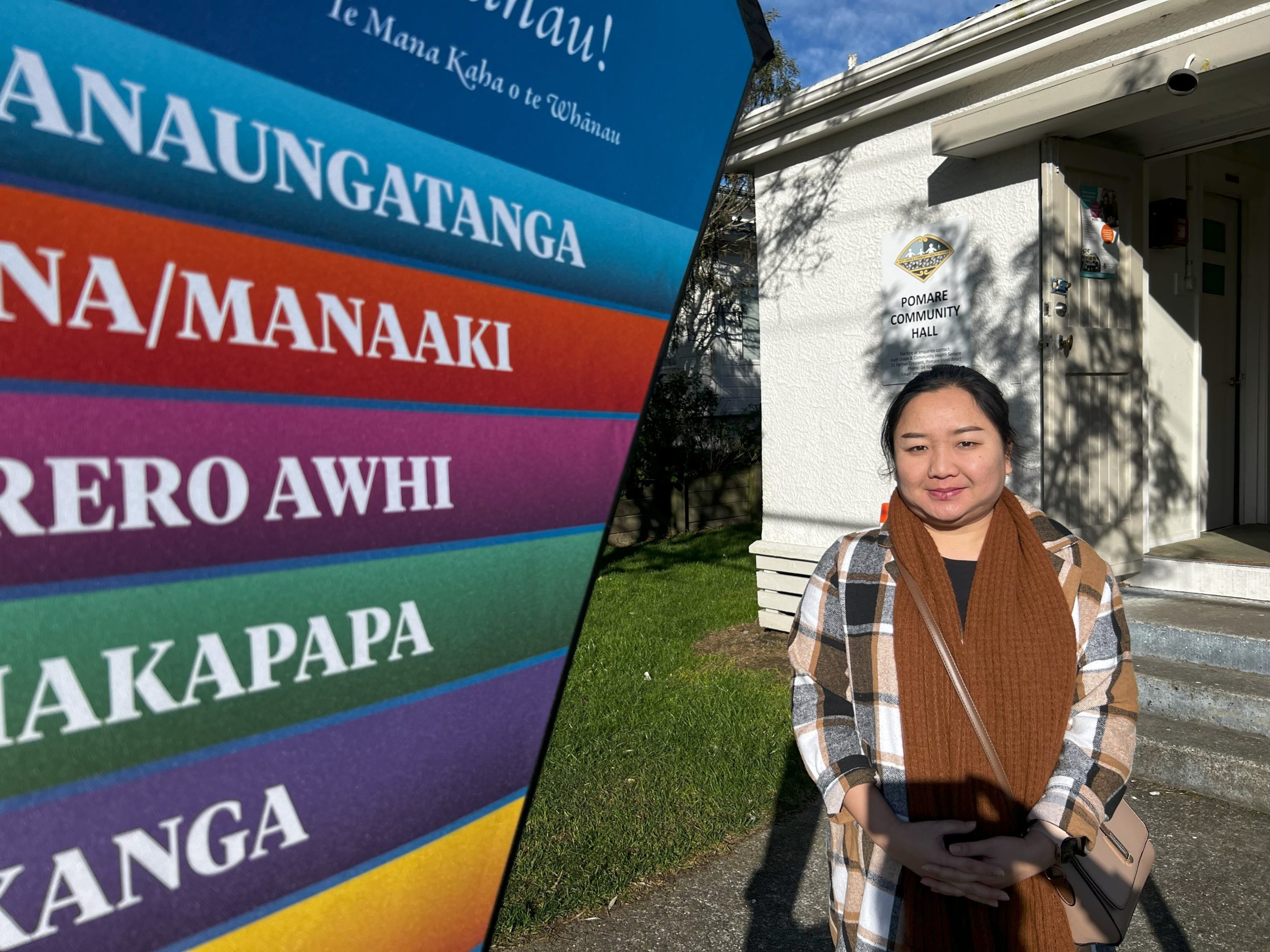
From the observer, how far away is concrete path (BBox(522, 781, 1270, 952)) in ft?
9.55

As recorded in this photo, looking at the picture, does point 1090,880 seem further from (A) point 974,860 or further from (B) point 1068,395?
(B) point 1068,395

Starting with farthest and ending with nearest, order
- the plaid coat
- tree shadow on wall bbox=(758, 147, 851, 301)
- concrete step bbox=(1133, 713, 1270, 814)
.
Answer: tree shadow on wall bbox=(758, 147, 851, 301) → concrete step bbox=(1133, 713, 1270, 814) → the plaid coat

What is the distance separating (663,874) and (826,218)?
4460mm

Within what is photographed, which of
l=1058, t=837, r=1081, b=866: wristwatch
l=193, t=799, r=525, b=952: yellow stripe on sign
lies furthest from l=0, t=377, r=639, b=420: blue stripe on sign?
l=1058, t=837, r=1081, b=866: wristwatch

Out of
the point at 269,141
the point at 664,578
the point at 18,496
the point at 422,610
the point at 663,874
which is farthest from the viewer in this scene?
the point at 664,578

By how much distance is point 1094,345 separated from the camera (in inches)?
197

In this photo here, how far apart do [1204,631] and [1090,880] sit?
129 inches

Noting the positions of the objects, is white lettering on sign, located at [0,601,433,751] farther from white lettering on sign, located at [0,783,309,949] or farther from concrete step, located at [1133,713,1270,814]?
concrete step, located at [1133,713,1270,814]

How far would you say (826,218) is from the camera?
240 inches

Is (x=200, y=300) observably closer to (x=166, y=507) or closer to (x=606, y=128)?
(x=166, y=507)

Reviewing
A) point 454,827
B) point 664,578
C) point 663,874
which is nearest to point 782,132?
point 664,578

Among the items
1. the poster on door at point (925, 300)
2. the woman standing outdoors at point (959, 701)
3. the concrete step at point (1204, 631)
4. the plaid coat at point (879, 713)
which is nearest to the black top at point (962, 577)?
the woman standing outdoors at point (959, 701)

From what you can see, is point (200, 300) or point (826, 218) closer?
point (200, 300)

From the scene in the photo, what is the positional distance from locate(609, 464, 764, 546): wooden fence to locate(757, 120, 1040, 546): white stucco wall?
4.46 m
